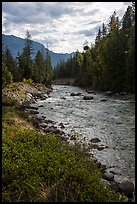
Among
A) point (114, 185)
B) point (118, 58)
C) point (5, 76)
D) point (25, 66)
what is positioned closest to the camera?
point (114, 185)

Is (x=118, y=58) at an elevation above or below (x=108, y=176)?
above

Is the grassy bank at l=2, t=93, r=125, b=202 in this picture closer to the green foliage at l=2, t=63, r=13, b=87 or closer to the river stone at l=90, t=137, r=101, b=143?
the river stone at l=90, t=137, r=101, b=143

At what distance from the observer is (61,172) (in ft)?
28.3

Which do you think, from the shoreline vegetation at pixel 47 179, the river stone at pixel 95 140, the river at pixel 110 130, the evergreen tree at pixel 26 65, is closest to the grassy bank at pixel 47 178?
the shoreline vegetation at pixel 47 179

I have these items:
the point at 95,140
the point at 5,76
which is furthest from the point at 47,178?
the point at 5,76

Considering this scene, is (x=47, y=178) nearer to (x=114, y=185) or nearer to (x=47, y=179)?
(x=47, y=179)

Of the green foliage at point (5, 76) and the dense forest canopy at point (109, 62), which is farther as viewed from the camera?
the dense forest canopy at point (109, 62)

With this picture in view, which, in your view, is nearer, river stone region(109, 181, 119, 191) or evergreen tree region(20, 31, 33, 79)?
river stone region(109, 181, 119, 191)

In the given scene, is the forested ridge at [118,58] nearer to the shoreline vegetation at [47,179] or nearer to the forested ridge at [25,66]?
the forested ridge at [25,66]

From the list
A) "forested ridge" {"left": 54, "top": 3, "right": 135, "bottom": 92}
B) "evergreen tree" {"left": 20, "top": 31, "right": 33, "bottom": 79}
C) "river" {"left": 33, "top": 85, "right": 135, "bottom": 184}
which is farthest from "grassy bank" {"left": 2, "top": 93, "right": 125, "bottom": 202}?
"evergreen tree" {"left": 20, "top": 31, "right": 33, "bottom": 79}

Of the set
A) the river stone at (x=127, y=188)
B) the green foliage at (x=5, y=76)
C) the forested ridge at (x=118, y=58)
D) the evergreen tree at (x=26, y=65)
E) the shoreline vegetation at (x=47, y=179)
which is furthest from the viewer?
the evergreen tree at (x=26, y=65)

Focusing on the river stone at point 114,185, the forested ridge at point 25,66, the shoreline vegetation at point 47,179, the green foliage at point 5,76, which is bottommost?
the river stone at point 114,185

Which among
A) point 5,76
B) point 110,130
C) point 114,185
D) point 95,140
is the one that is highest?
point 5,76

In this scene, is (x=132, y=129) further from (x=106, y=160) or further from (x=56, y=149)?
(x=56, y=149)
